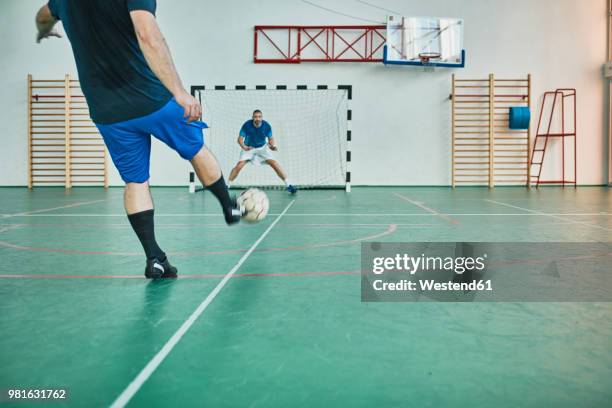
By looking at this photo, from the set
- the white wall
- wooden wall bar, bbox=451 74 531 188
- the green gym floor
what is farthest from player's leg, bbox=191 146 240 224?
wooden wall bar, bbox=451 74 531 188

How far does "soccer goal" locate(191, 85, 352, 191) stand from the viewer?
509 inches

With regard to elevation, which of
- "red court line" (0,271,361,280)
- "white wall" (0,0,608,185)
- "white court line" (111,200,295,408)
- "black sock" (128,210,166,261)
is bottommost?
"white court line" (111,200,295,408)

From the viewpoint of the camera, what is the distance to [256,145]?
10109 millimetres

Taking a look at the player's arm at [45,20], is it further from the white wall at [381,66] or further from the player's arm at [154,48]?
the white wall at [381,66]

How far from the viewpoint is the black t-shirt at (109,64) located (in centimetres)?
242

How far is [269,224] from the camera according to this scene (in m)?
4.98

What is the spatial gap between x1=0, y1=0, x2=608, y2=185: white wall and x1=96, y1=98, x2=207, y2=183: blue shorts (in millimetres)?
10906

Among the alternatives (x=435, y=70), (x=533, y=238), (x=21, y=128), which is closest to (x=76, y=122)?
(x=21, y=128)

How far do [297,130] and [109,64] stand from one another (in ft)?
35.1

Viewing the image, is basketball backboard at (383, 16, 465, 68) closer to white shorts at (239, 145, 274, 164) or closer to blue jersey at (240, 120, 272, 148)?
blue jersey at (240, 120, 272, 148)

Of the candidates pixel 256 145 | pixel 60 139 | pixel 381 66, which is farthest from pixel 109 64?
pixel 60 139

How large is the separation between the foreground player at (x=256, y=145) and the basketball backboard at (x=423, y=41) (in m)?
4.14

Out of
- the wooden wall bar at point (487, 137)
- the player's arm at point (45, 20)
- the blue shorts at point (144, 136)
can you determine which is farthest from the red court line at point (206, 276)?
the wooden wall bar at point (487, 137)

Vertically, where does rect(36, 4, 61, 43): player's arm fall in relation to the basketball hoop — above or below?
below
